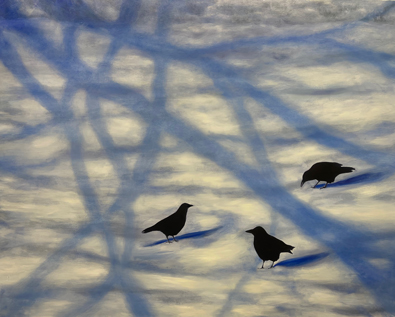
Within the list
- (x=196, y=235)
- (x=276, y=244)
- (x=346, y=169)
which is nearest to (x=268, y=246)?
(x=276, y=244)

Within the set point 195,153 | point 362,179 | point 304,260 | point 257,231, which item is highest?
point 195,153

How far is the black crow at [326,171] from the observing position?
1.48m

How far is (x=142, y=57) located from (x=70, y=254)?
713 mm

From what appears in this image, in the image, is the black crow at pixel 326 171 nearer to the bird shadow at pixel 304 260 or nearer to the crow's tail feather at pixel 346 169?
the crow's tail feather at pixel 346 169

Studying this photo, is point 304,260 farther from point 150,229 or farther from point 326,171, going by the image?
point 150,229

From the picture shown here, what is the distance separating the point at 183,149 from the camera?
5.12 ft

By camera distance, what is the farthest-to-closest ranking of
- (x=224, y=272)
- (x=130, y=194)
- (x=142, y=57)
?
1. (x=142, y=57)
2. (x=130, y=194)
3. (x=224, y=272)

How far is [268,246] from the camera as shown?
56.6 inches

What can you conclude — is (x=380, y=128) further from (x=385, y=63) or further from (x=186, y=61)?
(x=186, y=61)

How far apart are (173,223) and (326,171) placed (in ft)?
1.69

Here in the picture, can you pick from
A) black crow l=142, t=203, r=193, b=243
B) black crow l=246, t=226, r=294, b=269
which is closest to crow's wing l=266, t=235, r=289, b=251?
black crow l=246, t=226, r=294, b=269

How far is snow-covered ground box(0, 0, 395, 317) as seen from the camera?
→ 1.42 m

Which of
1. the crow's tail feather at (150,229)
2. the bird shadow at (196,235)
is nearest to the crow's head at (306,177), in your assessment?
the bird shadow at (196,235)

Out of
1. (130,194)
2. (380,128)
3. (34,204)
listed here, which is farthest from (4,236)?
(380,128)
